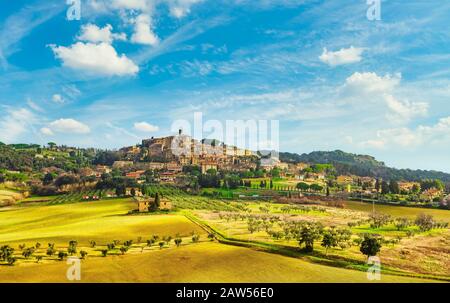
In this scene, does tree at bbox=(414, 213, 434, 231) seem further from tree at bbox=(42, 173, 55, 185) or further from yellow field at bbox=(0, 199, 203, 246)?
tree at bbox=(42, 173, 55, 185)

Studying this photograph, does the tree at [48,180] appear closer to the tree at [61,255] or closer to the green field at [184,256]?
the green field at [184,256]

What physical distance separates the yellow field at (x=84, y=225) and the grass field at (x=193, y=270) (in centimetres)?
1454

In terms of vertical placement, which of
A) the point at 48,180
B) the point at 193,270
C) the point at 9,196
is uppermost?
the point at 48,180

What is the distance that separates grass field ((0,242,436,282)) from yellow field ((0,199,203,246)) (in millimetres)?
14539

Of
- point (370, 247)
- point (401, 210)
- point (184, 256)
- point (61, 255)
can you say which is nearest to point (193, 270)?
point (184, 256)

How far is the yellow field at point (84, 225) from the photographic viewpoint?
6038 centimetres

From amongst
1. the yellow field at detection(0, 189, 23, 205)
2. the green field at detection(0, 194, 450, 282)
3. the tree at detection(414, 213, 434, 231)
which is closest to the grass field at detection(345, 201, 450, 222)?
the tree at detection(414, 213, 434, 231)

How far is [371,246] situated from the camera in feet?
144

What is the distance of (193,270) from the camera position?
131 feet

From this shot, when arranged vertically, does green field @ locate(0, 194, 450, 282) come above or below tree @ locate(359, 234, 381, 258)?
below

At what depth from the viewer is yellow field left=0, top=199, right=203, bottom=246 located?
60.4m

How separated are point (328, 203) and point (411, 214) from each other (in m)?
28.3

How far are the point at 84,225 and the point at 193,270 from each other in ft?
134

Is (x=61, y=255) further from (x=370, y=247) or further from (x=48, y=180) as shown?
(x=48, y=180)
